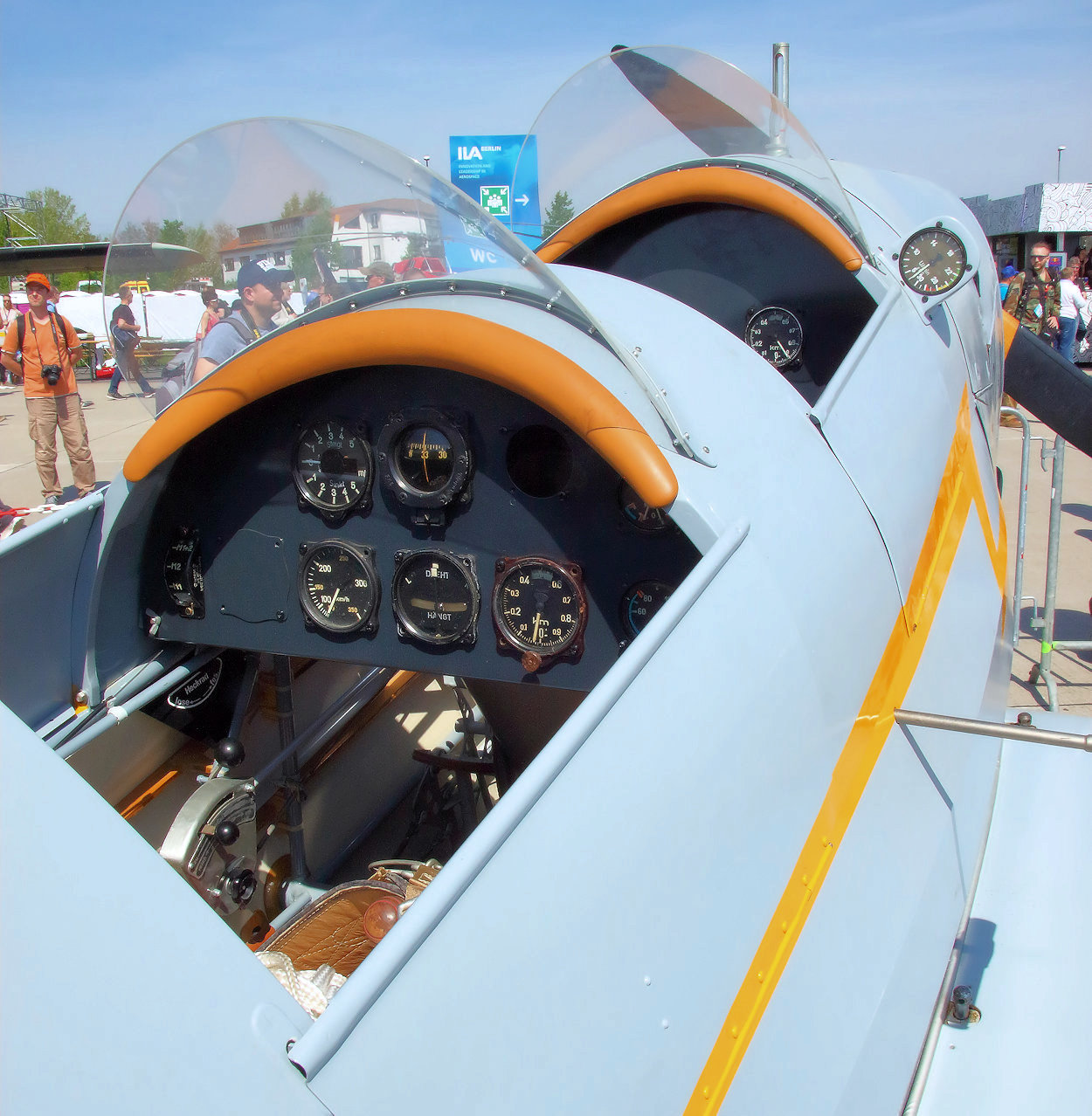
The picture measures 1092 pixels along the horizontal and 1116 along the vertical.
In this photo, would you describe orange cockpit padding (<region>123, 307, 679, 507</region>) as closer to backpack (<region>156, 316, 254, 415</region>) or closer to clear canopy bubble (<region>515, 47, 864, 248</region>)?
backpack (<region>156, 316, 254, 415</region>)

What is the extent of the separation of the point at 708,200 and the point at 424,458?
1988 mm

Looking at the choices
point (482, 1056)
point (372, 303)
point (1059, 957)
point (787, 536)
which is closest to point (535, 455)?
point (372, 303)

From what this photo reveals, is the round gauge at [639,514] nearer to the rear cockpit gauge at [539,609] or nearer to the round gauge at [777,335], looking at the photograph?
the rear cockpit gauge at [539,609]

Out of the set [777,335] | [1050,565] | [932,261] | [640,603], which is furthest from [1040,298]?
[640,603]

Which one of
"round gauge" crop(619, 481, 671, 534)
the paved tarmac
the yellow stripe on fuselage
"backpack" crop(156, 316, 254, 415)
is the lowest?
the paved tarmac

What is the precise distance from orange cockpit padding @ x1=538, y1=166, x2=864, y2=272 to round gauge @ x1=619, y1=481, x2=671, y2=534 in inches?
61.0

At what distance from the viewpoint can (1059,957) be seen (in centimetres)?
192

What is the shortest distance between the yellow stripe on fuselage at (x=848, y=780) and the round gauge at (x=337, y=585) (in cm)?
117

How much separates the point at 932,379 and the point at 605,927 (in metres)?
2.06

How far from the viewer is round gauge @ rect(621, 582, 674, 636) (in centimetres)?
193

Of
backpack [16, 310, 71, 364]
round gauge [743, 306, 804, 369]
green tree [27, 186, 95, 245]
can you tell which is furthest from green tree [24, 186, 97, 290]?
round gauge [743, 306, 804, 369]

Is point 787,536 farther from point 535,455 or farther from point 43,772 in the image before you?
point 43,772

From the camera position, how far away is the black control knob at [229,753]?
2.41 m

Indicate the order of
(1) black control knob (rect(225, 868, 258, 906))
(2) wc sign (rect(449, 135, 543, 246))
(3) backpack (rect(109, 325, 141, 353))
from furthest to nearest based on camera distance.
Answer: (2) wc sign (rect(449, 135, 543, 246)) → (1) black control knob (rect(225, 868, 258, 906)) → (3) backpack (rect(109, 325, 141, 353))
